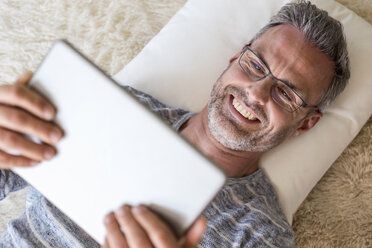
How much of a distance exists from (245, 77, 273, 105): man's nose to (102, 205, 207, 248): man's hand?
0.47 metres

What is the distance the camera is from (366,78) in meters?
1.19

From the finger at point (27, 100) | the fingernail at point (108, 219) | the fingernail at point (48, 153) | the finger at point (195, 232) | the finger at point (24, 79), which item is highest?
the finger at point (24, 79)

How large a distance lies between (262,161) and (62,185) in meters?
0.71

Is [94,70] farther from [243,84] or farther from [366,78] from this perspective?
[366,78]

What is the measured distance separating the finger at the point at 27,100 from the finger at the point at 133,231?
0.23 m

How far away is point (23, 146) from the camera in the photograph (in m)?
0.65

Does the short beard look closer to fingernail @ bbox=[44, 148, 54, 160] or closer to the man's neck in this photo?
the man's neck

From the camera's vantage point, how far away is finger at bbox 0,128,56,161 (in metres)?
0.64

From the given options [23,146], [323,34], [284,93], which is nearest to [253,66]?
[284,93]

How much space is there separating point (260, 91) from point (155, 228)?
1.79 feet

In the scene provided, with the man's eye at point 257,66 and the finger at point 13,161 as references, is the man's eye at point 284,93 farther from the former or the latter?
the finger at point 13,161

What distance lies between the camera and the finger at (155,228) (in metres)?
0.57

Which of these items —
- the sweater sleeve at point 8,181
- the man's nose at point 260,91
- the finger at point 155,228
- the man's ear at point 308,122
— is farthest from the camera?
the man's ear at point 308,122

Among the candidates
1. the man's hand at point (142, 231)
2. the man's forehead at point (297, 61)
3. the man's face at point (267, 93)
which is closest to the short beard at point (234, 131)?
the man's face at point (267, 93)
